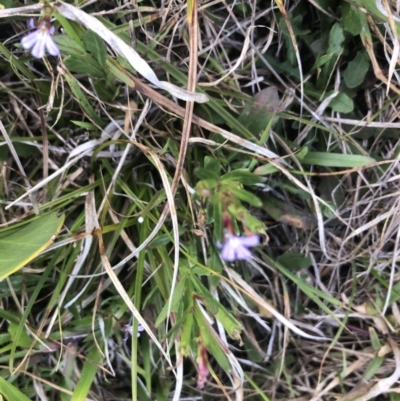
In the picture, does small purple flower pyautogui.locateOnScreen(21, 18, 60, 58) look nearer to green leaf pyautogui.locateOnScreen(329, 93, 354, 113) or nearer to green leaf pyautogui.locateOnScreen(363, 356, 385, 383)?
green leaf pyautogui.locateOnScreen(329, 93, 354, 113)

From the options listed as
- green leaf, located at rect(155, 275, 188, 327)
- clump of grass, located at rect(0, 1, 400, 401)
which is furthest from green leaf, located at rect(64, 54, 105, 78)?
green leaf, located at rect(155, 275, 188, 327)

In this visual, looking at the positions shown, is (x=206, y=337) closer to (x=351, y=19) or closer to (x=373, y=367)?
(x=373, y=367)

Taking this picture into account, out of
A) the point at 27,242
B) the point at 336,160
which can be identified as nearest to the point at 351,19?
the point at 336,160

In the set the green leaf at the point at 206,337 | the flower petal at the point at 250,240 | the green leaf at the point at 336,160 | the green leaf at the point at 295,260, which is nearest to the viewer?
the flower petal at the point at 250,240

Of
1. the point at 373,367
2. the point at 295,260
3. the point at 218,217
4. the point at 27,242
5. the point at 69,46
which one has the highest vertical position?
the point at 69,46

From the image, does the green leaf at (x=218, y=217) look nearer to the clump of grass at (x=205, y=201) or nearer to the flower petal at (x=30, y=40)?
the clump of grass at (x=205, y=201)

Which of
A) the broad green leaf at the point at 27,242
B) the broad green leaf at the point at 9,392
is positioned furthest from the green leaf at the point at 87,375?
the broad green leaf at the point at 27,242

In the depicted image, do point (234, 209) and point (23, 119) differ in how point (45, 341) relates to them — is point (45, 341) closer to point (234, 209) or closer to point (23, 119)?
point (23, 119)
